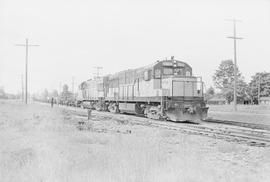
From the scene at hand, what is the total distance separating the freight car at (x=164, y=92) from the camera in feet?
62.5

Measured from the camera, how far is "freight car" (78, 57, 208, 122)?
19.1 metres

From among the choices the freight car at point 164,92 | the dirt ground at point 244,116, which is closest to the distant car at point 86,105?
the freight car at point 164,92

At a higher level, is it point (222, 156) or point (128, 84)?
point (128, 84)

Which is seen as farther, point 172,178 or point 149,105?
point 149,105

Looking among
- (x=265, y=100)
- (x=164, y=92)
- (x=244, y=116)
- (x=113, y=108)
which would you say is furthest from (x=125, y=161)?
(x=265, y=100)

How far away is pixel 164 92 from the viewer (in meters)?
19.4

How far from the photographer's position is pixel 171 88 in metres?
19.2

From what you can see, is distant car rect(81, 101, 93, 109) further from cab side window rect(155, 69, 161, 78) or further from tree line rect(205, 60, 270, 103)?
tree line rect(205, 60, 270, 103)

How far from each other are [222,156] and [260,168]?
4.77 feet

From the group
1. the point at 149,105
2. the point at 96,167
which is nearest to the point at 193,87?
the point at 149,105

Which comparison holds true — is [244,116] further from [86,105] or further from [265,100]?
[265,100]

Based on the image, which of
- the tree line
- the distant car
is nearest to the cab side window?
the distant car

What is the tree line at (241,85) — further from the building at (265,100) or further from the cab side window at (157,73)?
the cab side window at (157,73)

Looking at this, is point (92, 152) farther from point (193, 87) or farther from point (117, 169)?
point (193, 87)
